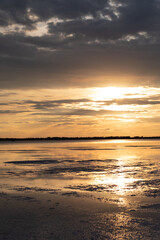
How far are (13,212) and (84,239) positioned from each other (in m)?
3.79

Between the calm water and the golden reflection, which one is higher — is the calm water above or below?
below

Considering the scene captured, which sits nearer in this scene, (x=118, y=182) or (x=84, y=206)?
(x=84, y=206)

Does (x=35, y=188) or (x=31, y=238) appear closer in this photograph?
(x=31, y=238)

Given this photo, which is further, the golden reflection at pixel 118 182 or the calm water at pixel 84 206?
the golden reflection at pixel 118 182

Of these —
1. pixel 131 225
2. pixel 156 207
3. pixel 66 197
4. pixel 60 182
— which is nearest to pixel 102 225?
pixel 131 225

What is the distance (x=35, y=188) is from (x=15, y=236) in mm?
7191

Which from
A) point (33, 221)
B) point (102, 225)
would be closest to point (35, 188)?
point (33, 221)

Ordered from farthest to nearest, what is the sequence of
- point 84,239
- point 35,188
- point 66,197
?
point 35,188 < point 66,197 < point 84,239

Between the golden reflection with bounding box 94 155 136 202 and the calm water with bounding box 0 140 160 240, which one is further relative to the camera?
the golden reflection with bounding box 94 155 136 202

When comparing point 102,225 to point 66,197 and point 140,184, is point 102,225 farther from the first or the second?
point 140,184

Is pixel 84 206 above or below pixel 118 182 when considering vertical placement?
below

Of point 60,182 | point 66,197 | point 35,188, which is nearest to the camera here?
point 66,197

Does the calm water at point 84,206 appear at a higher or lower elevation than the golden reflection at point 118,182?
lower

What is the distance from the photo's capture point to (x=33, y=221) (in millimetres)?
9656
